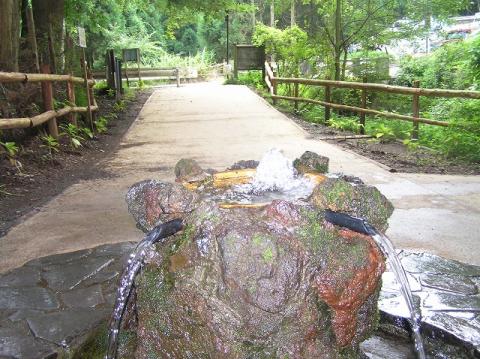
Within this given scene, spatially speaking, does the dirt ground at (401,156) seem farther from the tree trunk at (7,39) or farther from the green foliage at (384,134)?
the tree trunk at (7,39)

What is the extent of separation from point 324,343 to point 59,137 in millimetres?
6334

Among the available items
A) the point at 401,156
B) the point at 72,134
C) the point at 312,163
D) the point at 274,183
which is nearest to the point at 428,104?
the point at 401,156

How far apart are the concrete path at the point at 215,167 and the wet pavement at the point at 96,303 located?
10.8 inches

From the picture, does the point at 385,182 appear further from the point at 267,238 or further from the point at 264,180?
the point at 267,238

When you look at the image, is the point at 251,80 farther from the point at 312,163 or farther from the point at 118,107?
the point at 312,163

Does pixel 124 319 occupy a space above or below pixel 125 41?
below

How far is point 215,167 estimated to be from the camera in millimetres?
5930

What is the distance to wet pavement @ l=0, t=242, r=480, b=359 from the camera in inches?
88.7

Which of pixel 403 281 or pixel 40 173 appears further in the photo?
pixel 40 173

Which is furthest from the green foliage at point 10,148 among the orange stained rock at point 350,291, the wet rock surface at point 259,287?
the orange stained rock at point 350,291

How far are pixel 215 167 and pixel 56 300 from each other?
137 inches

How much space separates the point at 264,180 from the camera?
8.36 ft

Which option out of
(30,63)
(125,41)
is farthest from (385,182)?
(125,41)

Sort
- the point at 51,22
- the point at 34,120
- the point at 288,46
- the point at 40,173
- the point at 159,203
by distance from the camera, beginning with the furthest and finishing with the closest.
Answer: the point at 288,46
the point at 51,22
the point at 34,120
the point at 40,173
the point at 159,203
